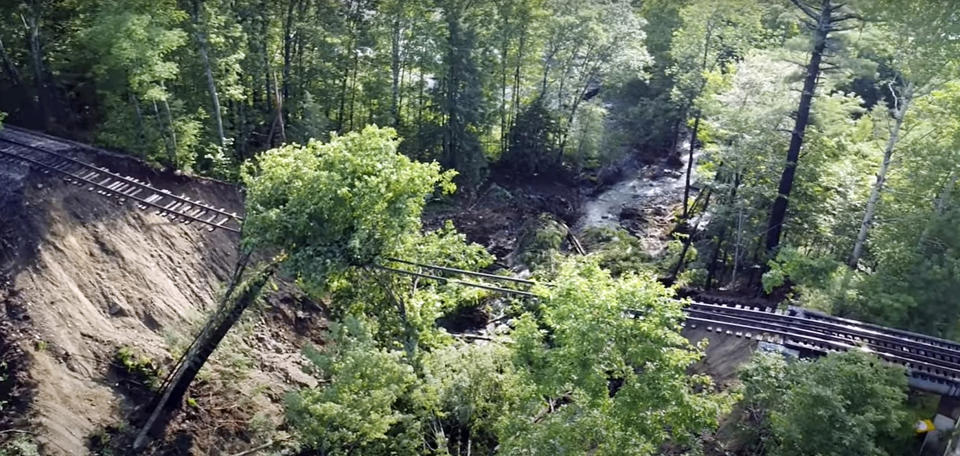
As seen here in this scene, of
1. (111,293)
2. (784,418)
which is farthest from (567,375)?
(111,293)

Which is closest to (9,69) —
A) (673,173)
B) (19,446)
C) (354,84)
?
(354,84)

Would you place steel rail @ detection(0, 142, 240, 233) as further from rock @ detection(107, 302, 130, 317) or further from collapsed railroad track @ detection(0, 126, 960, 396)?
rock @ detection(107, 302, 130, 317)

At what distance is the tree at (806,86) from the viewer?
789 inches

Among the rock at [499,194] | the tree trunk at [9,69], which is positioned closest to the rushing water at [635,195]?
the rock at [499,194]

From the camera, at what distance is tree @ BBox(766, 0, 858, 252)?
65.8 feet

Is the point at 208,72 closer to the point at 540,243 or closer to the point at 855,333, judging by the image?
the point at 540,243

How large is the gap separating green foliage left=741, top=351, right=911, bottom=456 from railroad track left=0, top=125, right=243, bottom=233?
13.2m

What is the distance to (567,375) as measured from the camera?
11.8 m

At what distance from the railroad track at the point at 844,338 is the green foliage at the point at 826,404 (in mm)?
1705

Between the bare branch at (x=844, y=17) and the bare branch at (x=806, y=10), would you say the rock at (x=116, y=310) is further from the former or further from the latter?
the bare branch at (x=844, y=17)

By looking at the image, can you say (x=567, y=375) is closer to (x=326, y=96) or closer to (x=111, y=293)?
(x=111, y=293)

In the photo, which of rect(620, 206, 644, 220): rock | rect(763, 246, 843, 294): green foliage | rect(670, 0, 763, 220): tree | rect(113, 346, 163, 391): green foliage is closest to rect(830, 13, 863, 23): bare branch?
rect(763, 246, 843, 294): green foliage

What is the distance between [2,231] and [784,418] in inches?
685

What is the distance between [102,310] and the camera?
1573 cm
